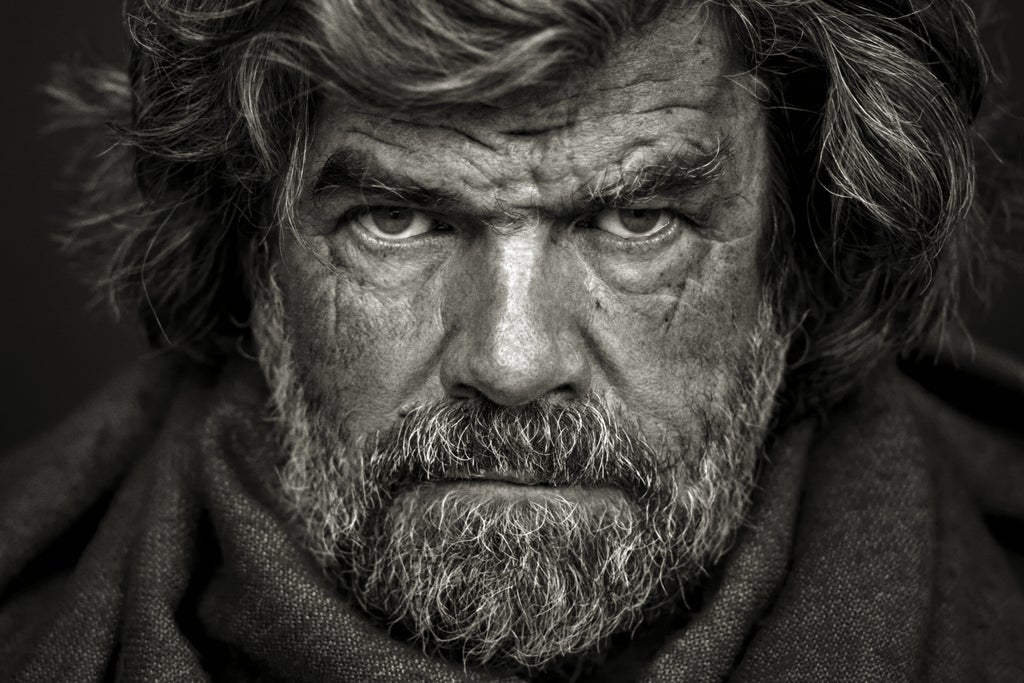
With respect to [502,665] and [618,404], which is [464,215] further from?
[502,665]

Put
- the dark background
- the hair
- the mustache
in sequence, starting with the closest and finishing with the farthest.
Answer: the hair < the mustache < the dark background

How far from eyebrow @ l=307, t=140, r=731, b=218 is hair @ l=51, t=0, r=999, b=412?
0.09 m

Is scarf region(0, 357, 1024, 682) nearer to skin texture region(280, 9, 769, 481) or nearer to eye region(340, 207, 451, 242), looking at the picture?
skin texture region(280, 9, 769, 481)

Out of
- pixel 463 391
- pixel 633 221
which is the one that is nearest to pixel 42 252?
pixel 463 391

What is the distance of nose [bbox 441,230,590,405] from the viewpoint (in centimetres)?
155

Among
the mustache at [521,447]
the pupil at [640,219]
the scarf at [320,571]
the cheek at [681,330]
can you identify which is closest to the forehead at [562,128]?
the pupil at [640,219]

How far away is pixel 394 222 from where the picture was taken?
5.61ft

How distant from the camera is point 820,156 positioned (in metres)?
1.76

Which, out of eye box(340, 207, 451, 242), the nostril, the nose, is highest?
eye box(340, 207, 451, 242)

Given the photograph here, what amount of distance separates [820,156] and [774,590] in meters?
0.71

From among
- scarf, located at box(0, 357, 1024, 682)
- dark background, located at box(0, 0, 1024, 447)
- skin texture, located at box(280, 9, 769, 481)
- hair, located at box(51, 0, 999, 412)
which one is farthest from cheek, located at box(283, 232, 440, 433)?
dark background, located at box(0, 0, 1024, 447)

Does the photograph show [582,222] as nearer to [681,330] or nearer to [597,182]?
[597,182]

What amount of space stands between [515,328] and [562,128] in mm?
299

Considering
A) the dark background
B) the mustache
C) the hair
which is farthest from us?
the dark background
